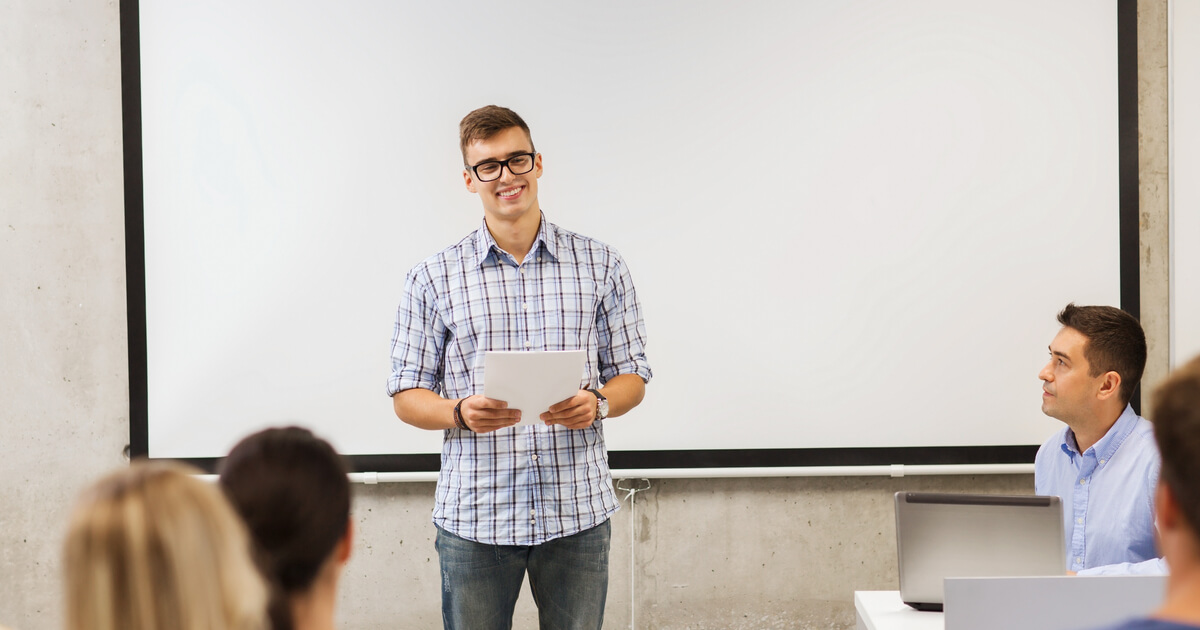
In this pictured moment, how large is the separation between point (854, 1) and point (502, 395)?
214cm

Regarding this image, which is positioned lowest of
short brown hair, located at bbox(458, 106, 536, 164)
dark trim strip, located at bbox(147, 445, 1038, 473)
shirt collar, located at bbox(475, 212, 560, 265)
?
dark trim strip, located at bbox(147, 445, 1038, 473)

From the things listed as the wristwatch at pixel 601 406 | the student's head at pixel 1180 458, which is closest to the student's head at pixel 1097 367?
the wristwatch at pixel 601 406

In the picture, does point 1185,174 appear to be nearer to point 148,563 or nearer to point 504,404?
point 504,404

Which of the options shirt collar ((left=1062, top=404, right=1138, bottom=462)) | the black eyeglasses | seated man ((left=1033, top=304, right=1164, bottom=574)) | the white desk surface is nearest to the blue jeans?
the white desk surface

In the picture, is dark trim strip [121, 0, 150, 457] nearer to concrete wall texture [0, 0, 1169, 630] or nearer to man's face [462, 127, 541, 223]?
concrete wall texture [0, 0, 1169, 630]

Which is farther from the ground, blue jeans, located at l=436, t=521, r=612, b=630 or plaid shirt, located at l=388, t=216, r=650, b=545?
plaid shirt, located at l=388, t=216, r=650, b=545

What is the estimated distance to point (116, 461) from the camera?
10.3 feet

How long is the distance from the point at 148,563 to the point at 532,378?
118 centimetres

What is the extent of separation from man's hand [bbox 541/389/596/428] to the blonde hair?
126cm

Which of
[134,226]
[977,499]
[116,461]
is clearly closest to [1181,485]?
[977,499]

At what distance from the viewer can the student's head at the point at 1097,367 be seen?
2.06 meters

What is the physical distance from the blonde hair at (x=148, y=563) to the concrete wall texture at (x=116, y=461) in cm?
254

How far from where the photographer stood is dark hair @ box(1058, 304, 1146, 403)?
2.07 m

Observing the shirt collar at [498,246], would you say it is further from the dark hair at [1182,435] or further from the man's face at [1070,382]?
the dark hair at [1182,435]
